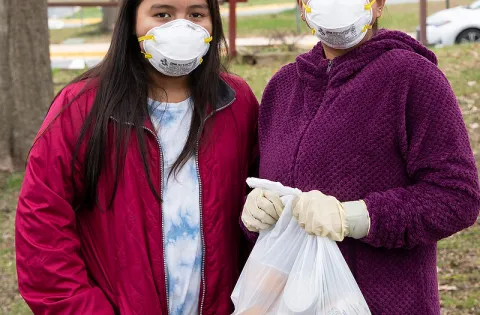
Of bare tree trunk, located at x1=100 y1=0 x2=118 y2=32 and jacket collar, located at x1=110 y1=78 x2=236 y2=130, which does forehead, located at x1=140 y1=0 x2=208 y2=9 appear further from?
bare tree trunk, located at x1=100 y1=0 x2=118 y2=32

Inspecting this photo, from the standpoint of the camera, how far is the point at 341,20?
239 cm

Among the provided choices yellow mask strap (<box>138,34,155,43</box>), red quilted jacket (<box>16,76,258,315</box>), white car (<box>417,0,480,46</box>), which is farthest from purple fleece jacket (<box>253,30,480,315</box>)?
white car (<box>417,0,480,46</box>)

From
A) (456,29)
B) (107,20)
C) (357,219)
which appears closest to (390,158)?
(357,219)

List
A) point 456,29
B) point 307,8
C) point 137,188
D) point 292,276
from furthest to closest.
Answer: point 456,29, point 137,188, point 307,8, point 292,276

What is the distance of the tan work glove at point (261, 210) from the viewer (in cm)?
242

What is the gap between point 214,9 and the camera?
2.77 meters

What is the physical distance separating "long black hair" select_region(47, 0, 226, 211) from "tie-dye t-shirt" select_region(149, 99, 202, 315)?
0.14 feet

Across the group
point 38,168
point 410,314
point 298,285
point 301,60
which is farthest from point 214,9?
point 410,314

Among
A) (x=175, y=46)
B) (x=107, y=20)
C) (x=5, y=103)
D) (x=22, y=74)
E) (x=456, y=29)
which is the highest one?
(x=175, y=46)

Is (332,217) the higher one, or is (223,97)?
(223,97)

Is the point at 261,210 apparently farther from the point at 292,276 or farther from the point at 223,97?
the point at 223,97

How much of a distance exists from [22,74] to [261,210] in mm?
5377

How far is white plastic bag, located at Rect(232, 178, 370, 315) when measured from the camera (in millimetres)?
2295

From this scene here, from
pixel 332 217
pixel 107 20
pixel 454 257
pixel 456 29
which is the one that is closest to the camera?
pixel 332 217
